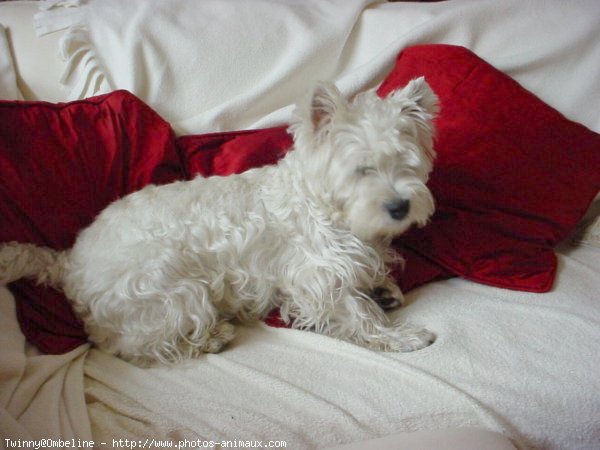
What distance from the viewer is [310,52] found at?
7.00ft

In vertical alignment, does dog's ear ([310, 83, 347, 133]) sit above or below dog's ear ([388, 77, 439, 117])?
below

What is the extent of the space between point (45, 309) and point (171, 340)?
439 mm

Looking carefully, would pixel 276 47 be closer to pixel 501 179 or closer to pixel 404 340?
pixel 501 179

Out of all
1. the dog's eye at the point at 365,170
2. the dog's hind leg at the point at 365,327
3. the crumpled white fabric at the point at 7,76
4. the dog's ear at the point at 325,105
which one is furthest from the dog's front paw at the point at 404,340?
the crumpled white fabric at the point at 7,76

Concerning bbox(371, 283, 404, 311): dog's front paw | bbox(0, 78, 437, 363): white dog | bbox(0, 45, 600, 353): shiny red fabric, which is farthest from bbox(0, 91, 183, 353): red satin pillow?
bbox(371, 283, 404, 311): dog's front paw

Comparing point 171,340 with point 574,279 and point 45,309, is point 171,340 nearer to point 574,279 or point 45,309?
point 45,309

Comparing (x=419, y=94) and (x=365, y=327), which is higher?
(x=419, y=94)

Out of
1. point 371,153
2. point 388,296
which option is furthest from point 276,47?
point 388,296

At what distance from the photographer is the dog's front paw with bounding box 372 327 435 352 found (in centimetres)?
160

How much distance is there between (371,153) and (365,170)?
6 centimetres

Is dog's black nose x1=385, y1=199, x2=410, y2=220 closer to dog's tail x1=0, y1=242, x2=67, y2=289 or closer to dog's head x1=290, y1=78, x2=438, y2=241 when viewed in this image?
dog's head x1=290, y1=78, x2=438, y2=241

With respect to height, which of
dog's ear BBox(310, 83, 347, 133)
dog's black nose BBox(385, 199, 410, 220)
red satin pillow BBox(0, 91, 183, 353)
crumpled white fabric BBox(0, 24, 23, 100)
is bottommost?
red satin pillow BBox(0, 91, 183, 353)

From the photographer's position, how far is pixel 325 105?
150 centimetres

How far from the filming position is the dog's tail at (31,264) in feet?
5.00
